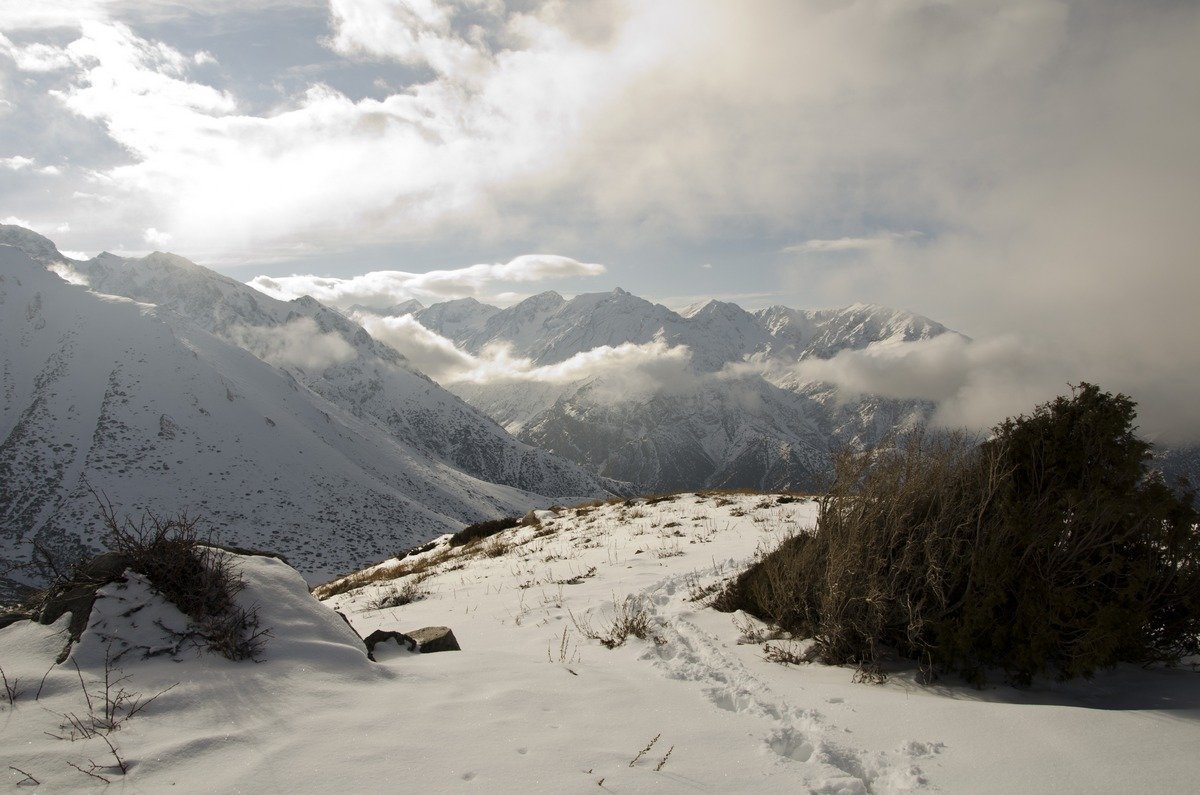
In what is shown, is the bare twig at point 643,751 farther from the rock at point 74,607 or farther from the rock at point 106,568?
the rock at point 106,568

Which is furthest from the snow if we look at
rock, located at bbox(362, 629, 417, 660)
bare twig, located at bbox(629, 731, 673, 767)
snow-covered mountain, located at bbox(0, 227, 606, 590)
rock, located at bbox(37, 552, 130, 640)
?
snow-covered mountain, located at bbox(0, 227, 606, 590)

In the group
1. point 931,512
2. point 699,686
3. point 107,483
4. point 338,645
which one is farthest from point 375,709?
point 107,483

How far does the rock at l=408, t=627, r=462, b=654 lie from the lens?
600 centimetres

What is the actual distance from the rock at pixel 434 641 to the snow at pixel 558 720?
40cm

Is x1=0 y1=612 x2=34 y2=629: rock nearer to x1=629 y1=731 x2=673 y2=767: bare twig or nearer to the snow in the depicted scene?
the snow

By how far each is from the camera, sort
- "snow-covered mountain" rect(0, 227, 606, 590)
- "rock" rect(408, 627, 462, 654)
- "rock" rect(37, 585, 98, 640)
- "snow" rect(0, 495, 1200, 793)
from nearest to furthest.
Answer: "snow" rect(0, 495, 1200, 793)
"rock" rect(37, 585, 98, 640)
"rock" rect(408, 627, 462, 654)
"snow-covered mountain" rect(0, 227, 606, 590)

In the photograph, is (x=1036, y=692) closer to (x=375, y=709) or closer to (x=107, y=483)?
(x=375, y=709)

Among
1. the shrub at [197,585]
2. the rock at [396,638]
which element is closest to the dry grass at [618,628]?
the rock at [396,638]

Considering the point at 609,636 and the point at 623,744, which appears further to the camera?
the point at 609,636

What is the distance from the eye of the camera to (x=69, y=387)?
294ft

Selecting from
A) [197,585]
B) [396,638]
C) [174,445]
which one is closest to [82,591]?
[197,585]

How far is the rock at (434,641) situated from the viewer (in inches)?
236

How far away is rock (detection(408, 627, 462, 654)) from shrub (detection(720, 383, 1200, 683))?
4.12m

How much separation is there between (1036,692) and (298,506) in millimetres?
89577
